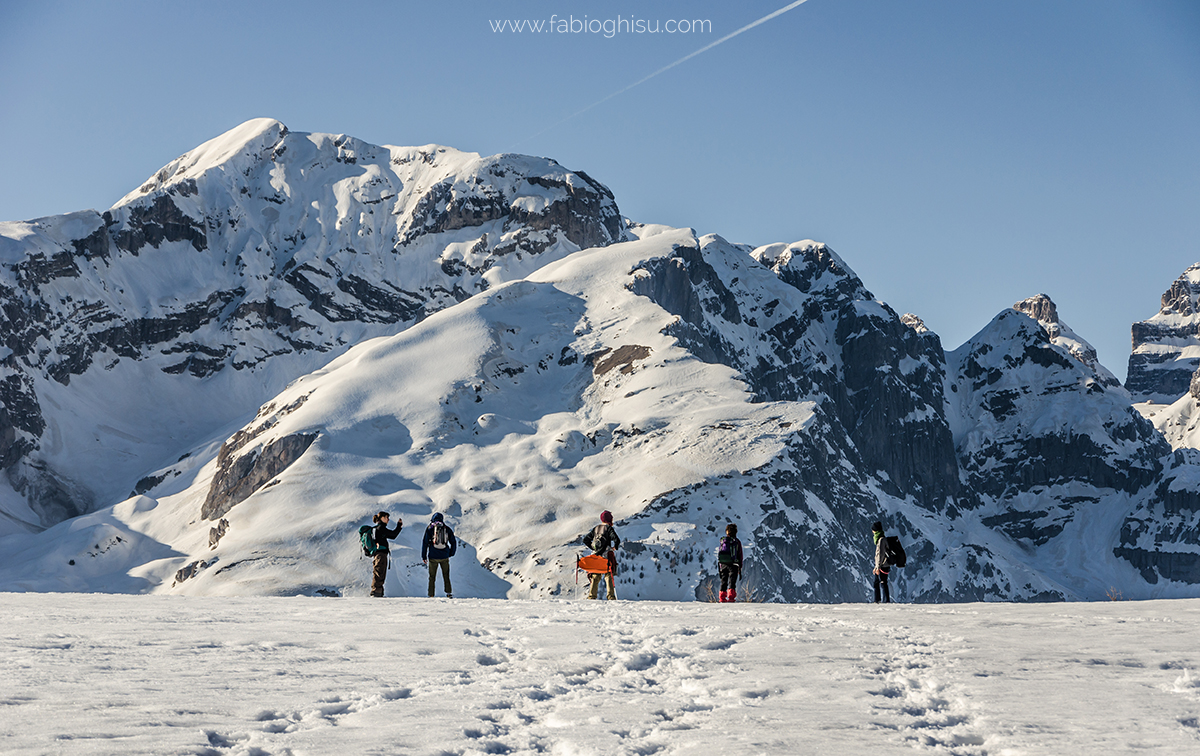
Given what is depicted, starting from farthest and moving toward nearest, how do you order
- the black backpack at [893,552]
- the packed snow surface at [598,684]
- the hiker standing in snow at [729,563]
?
the hiker standing in snow at [729,563], the black backpack at [893,552], the packed snow surface at [598,684]

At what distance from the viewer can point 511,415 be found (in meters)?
136

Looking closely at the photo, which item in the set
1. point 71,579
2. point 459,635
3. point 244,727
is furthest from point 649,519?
point 244,727

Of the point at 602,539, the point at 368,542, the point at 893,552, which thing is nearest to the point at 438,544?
the point at 368,542

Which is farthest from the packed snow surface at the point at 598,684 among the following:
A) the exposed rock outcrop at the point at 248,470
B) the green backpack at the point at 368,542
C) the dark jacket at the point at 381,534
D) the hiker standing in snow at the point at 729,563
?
the exposed rock outcrop at the point at 248,470

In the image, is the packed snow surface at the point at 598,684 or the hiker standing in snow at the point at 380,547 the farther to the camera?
the hiker standing in snow at the point at 380,547

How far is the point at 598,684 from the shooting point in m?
13.0

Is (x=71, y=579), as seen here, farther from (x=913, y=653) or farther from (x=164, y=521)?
(x=913, y=653)

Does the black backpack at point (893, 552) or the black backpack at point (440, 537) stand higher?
the black backpack at point (440, 537)

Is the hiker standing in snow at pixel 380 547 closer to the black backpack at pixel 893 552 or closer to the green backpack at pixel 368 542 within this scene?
the green backpack at pixel 368 542

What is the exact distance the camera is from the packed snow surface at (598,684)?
10.4 metres

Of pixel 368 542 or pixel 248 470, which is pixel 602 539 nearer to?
pixel 368 542

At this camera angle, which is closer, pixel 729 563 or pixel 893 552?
pixel 893 552

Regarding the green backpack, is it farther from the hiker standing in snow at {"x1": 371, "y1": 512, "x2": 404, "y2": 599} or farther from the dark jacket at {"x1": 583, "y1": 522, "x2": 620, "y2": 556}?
the dark jacket at {"x1": 583, "y1": 522, "x2": 620, "y2": 556}

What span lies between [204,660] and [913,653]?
965 cm
